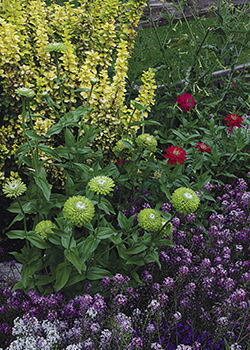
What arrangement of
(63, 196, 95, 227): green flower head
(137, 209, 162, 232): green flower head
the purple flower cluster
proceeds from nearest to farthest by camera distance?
1. (63, 196, 95, 227): green flower head
2. the purple flower cluster
3. (137, 209, 162, 232): green flower head

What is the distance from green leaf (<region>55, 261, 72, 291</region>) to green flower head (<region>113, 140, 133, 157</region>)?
760 millimetres

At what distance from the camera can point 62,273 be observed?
1637 millimetres

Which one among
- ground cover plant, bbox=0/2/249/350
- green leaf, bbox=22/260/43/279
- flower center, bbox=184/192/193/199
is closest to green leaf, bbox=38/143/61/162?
ground cover plant, bbox=0/2/249/350

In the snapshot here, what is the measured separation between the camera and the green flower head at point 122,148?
205 centimetres

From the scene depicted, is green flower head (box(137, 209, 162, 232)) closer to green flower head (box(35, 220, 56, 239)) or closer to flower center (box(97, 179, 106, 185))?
flower center (box(97, 179, 106, 185))

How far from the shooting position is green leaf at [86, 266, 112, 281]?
5.57ft

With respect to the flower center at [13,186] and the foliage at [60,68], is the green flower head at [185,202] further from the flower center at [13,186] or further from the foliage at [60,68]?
the foliage at [60,68]

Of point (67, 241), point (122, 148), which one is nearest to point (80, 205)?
point (67, 241)

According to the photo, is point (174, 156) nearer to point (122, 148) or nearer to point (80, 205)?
point (122, 148)

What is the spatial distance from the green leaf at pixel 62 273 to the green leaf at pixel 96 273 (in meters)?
0.11

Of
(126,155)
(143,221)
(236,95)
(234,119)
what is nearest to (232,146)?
(234,119)

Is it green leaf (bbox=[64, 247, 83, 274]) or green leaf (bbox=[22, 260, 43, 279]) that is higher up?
green leaf (bbox=[64, 247, 83, 274])

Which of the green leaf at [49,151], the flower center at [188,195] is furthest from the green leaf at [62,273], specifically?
the flower center at [188,195]

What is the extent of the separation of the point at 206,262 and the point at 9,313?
997mm
